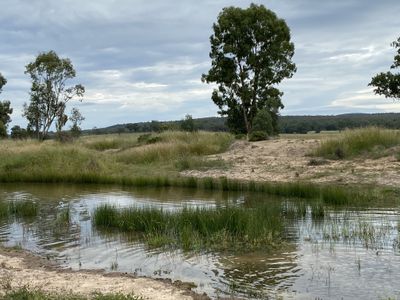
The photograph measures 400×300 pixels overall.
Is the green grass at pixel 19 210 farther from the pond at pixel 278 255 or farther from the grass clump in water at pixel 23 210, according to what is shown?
the pond at pixel 278 255

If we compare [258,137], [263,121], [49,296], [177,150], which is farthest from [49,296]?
[263,121]

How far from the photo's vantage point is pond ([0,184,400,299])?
7777 mm

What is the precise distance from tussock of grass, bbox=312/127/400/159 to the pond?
8576 mm

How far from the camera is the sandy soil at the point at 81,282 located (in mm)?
7098

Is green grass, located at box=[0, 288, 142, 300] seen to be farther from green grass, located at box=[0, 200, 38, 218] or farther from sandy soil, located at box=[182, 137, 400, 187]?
sandy soil, located at box=[182, 137, 400, 187]

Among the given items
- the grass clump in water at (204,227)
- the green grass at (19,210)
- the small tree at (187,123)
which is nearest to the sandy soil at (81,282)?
the grass clump in water at (204,227)

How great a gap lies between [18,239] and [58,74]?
3931 cm

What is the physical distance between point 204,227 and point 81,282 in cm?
366

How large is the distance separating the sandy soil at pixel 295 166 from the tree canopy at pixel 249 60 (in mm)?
10734

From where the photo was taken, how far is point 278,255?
9.54m

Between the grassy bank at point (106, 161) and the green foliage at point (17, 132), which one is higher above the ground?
the green foliage at point (17, 132)

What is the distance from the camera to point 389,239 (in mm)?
10352

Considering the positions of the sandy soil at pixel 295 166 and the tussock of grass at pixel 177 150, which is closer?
the sandy soil at pixel 295 166

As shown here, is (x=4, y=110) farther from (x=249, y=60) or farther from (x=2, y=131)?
(x=249, y=60)
